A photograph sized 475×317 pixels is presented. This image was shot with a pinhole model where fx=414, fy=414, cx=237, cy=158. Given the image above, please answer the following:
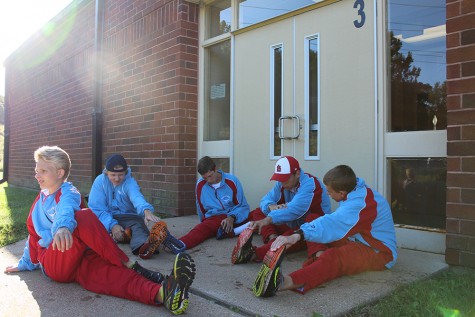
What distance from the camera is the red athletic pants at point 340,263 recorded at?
2.72 meters

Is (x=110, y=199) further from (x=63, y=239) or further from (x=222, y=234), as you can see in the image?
(x=63, y=239)

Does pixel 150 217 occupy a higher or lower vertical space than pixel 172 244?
higher

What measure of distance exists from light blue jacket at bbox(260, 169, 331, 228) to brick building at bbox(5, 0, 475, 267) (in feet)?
2.15

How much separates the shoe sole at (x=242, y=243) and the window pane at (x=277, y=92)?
193 cm

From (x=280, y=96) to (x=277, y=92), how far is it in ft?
0.26

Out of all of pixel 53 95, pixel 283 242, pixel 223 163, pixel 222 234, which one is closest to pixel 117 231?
pixel 222 234

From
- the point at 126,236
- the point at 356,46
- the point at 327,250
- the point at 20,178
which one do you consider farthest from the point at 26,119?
the point at 327,250

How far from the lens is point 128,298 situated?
2656mm

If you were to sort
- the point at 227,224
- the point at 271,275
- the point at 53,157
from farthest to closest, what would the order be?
1. the point at 227,224
2. the point at 53,157
3. the point at 271,275

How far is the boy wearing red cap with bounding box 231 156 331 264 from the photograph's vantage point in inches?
137

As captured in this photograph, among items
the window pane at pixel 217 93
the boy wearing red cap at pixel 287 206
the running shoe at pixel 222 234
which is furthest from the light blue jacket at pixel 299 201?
the window pane at pixel 217 93

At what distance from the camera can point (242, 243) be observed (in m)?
3.36

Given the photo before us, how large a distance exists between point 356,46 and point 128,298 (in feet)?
Answer: 10.8

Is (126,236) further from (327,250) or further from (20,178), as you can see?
(20,178)
